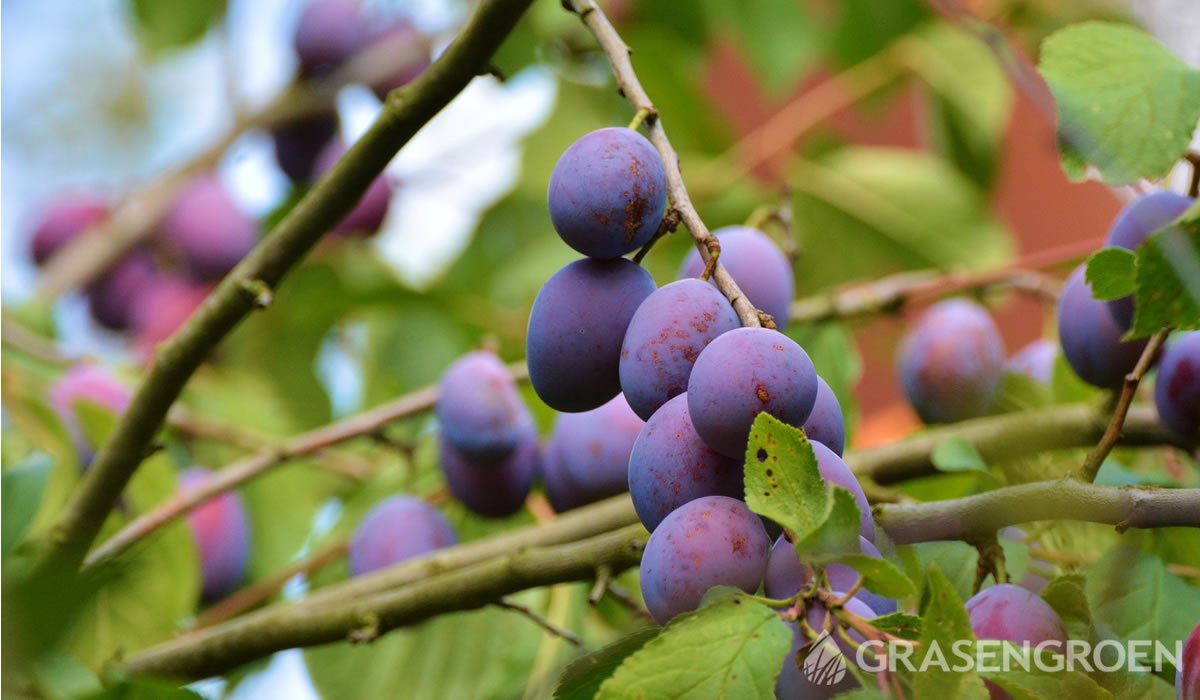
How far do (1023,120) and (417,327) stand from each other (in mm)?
1302

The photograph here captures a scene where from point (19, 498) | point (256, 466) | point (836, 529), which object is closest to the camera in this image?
point (836, 529)

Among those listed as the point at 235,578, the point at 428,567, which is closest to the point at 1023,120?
the point at 235,578

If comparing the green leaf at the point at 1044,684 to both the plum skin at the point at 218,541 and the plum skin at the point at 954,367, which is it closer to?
the plum skin at the point at 954,367

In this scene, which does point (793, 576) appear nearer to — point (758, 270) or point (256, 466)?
point (758, 270)

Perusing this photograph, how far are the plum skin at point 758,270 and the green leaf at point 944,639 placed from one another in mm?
197

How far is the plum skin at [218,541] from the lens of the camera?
72 centimetres

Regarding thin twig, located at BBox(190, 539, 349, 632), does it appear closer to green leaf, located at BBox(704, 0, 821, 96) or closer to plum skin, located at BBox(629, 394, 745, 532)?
plum skin, located at BBox(629, 394, 745, 532)

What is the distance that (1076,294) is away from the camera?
479 mm

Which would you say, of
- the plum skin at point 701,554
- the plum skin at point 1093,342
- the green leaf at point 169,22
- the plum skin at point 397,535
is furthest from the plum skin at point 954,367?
the green leaf at point 169,22

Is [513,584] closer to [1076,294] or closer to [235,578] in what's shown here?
[1076,294]

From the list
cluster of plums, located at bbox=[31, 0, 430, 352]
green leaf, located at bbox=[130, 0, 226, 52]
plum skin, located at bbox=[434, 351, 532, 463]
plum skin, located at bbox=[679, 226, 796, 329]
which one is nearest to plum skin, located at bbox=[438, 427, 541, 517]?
plum skin, located at bbox=[434, 351, 532, 463]

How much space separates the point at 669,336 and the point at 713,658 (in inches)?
3.2

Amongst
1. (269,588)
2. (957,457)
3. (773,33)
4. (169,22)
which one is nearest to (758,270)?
(957,457)

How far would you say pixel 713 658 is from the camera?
0.28 metres
